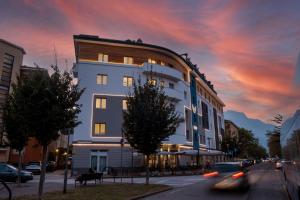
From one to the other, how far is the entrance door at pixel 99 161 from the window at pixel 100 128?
2834 mm

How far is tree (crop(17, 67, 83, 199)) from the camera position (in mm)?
12344

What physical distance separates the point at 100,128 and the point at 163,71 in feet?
46.2

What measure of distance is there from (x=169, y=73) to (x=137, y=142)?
28.4 meters

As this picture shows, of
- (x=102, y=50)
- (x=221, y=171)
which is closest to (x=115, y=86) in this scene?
(x=102, y=50)

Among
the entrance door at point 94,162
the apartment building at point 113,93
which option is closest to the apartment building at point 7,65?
the apartment building at point 113,93

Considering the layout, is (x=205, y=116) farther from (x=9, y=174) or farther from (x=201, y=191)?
(x=201, y=191)

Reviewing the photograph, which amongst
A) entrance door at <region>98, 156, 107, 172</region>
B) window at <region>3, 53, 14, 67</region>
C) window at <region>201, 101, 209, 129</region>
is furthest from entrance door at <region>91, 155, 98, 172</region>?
window at <region>201, 101, 209, 129</region>

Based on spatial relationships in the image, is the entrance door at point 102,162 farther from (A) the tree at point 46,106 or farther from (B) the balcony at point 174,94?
(A) the tree at point 46,106

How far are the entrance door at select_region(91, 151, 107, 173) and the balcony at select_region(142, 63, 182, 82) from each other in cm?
1423

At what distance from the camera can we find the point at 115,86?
148 feet

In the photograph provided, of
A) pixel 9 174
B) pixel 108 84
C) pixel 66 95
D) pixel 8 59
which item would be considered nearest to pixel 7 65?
pixel 8 59

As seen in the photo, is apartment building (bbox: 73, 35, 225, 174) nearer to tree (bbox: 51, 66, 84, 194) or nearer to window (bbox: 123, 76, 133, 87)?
window (bbox: 123, 76, 133, 87)

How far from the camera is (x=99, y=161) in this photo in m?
41.8

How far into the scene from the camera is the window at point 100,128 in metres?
42.6
